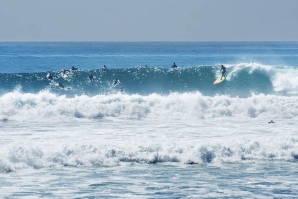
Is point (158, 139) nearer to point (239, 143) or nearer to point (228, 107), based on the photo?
point (239, 143)

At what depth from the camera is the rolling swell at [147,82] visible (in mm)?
35688

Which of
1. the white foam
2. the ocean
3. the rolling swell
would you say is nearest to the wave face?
the rolling swell

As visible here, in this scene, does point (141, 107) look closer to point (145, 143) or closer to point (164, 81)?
point (145, 143)

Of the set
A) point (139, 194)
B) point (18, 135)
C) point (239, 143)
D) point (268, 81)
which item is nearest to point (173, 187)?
point (139, 194)

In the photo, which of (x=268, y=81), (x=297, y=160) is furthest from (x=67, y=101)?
(x=268, y=81)

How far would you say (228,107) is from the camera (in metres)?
27.4

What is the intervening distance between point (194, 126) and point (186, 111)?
353cm

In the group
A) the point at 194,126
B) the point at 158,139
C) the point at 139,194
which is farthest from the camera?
the point at 194,126

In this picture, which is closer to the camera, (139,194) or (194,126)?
(139,194)

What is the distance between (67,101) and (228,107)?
24.8 feet

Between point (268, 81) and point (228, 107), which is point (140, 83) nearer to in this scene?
point (268, 81)

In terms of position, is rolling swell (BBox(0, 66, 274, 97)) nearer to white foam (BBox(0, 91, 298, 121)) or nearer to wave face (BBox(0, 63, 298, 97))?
wave face (BBox(0, 63, 298, 97))

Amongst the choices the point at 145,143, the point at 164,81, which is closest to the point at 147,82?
the point at 164,81

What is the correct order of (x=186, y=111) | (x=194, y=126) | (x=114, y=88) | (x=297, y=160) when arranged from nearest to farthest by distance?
(x=297, y=160)
(x=194, y=126)
(x=186, y=111)
(x=114, y=88)
